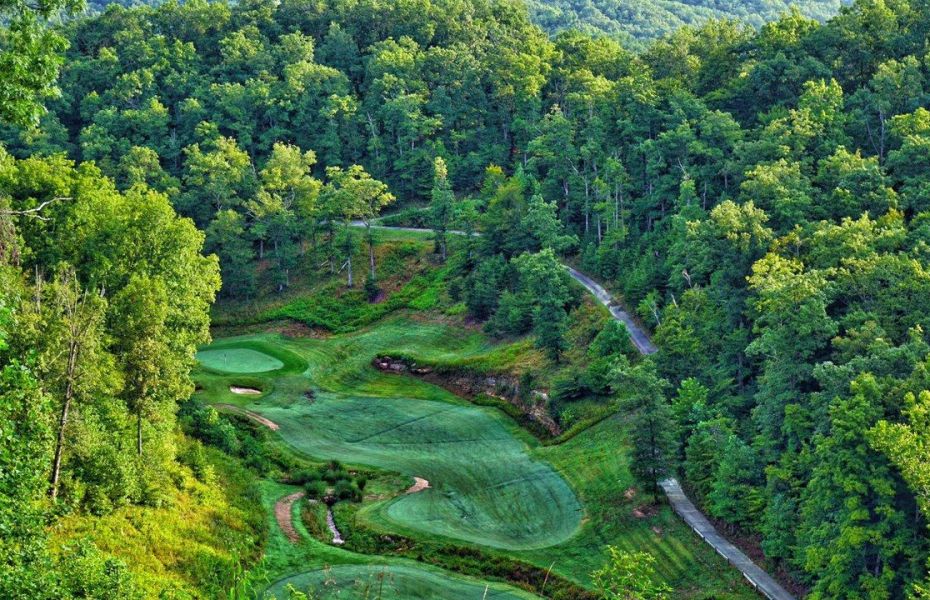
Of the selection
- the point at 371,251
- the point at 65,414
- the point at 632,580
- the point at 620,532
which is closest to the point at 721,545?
the point at 620,532

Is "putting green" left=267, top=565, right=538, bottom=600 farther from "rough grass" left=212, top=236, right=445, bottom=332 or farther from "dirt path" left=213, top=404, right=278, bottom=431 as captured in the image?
"rough grass" left=212, top=236, right=445, bottom=332

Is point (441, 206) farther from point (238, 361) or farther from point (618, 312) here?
point (618, 312)

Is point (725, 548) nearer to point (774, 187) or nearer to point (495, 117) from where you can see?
point (774, 187)

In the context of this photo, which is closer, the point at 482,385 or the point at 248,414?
the point at 248,414

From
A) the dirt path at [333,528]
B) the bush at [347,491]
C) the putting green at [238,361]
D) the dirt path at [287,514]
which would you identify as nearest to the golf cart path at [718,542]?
the bush at [347,491]

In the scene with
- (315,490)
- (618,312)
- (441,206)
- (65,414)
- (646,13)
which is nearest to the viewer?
(65,414)

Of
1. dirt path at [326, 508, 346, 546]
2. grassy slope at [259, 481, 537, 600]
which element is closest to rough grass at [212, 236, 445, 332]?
dirt path at [326, 508, 346, 546]
